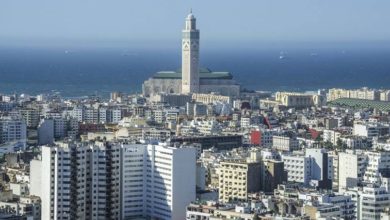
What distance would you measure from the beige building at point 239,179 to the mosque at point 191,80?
26.3m

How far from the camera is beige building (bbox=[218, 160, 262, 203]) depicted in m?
22.2

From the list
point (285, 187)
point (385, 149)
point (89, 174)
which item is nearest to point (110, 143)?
point (89, 174)

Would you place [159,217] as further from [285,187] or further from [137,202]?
[285,187]

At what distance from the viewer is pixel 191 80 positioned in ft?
163

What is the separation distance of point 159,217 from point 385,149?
8239 millimetres

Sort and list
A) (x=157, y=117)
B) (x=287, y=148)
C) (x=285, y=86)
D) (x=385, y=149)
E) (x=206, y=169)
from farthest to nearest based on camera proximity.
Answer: (x=285, y=86) → (x=157, y=117) → (x=287, y=148) → (x=385, y=149) → (x=206, y=169)

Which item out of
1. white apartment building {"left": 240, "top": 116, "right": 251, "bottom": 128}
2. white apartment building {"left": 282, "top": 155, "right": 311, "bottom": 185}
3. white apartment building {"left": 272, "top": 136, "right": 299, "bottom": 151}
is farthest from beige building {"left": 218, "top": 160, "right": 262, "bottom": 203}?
white apartment building {"left": 240, "top": 116, "right": 251, "bottom": 128}

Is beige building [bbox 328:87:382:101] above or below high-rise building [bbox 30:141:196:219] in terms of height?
above

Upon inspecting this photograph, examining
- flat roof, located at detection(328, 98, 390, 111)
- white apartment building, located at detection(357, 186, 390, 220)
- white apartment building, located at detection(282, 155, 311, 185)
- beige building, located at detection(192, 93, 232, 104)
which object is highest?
beige building, located at detection(192, 93, 232, 104)

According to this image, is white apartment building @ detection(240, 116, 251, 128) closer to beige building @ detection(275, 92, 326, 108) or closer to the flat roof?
the flat roof

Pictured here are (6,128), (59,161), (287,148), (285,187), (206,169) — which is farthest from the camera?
(6,128)

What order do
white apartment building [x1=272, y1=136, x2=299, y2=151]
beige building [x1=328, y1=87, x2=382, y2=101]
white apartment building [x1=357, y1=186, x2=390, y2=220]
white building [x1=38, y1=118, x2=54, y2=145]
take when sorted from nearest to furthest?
1. white apartment building [x1=357, y1=186, x2=390, y2=220]
2. white apartment building [x1=272, y1=136, x2=299, y2=151]
3. white building [x1=38, y1=118, x2=54, y2=145]
4. beige building [x1=328, y1=87, x2=382, y2=101]

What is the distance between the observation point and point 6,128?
32750 millimetres

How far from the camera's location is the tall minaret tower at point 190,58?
49594 mm
